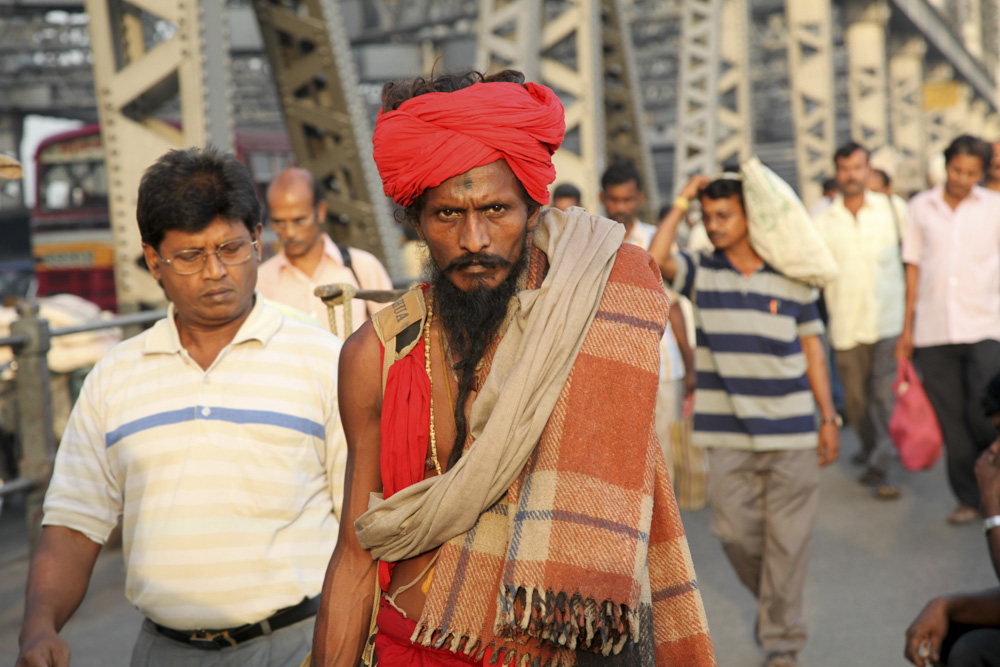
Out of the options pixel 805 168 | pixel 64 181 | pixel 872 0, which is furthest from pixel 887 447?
pixel 872 0

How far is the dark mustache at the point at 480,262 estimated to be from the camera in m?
2.07

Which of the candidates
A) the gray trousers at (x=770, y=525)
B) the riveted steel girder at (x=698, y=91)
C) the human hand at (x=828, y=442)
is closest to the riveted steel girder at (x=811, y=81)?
the riveted steel girder at (x=698, y=91)

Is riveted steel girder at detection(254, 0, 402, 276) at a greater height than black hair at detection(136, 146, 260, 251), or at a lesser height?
greater

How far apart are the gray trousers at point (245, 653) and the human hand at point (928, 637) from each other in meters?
1.94

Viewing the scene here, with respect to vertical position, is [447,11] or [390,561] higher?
[447,11]

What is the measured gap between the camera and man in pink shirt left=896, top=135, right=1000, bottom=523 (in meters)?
6.61

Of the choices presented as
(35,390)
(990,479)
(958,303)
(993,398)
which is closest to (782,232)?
(993,398)

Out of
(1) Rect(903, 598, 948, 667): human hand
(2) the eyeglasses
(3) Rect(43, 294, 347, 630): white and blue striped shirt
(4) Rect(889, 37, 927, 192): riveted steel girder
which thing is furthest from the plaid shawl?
(4) Rect(889, 37, 927, 192): riveted steel girder

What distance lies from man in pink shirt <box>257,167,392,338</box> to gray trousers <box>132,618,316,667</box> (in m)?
2.15

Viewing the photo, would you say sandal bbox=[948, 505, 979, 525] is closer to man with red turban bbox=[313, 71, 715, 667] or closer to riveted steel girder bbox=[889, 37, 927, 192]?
man with red turban bbox=[313, 71, 715, 667]

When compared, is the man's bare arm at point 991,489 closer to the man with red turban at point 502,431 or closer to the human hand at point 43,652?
the man with red turban at point 502,431

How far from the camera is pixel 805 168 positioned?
1825cm

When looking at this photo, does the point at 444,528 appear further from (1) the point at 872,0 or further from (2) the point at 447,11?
(1) the point at 872,0

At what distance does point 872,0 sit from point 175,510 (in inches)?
851
